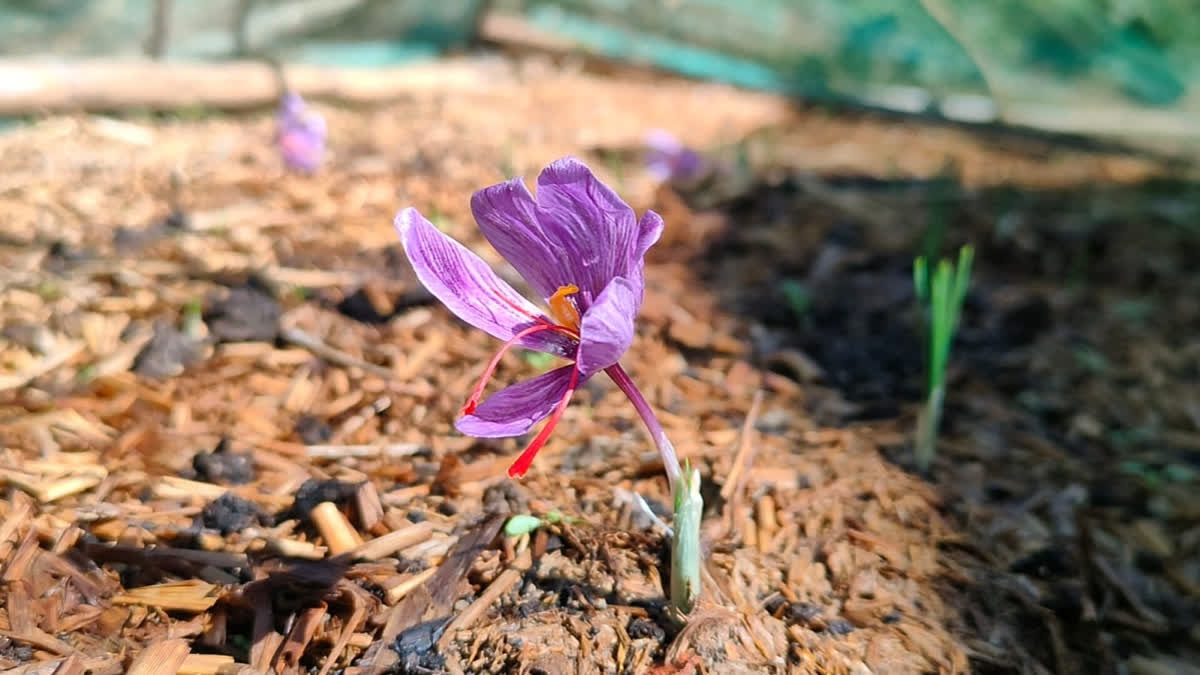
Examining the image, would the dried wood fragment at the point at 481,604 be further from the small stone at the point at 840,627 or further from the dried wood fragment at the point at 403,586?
the small stone at the point at 840,627

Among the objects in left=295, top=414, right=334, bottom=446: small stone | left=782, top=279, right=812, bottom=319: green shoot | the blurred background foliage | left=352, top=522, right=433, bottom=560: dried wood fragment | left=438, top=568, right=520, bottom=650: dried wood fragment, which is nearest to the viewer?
left=438, top=568, right=520, bottom=650: dried wood fragment

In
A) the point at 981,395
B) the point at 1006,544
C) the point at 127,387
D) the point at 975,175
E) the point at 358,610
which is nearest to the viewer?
the point at 358,610

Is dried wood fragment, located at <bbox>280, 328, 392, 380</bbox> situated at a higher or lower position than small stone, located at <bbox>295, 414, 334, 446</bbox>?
higher

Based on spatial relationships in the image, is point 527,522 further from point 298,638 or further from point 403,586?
Answer: point 298,638

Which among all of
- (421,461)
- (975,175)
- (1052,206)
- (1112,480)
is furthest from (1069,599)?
(975,175)

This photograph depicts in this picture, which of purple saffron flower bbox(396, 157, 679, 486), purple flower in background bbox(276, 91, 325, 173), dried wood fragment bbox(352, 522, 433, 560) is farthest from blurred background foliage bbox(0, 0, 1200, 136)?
purple saffron flower bbox(396, 157, 679, 486)

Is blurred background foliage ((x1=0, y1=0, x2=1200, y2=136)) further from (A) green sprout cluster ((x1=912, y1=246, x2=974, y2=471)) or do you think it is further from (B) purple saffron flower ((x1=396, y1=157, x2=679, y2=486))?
(B) purple saffron flower ((x1=396, y1=157, x2=679, y2=486))

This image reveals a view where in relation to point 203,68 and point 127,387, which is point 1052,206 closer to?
point 127,387
